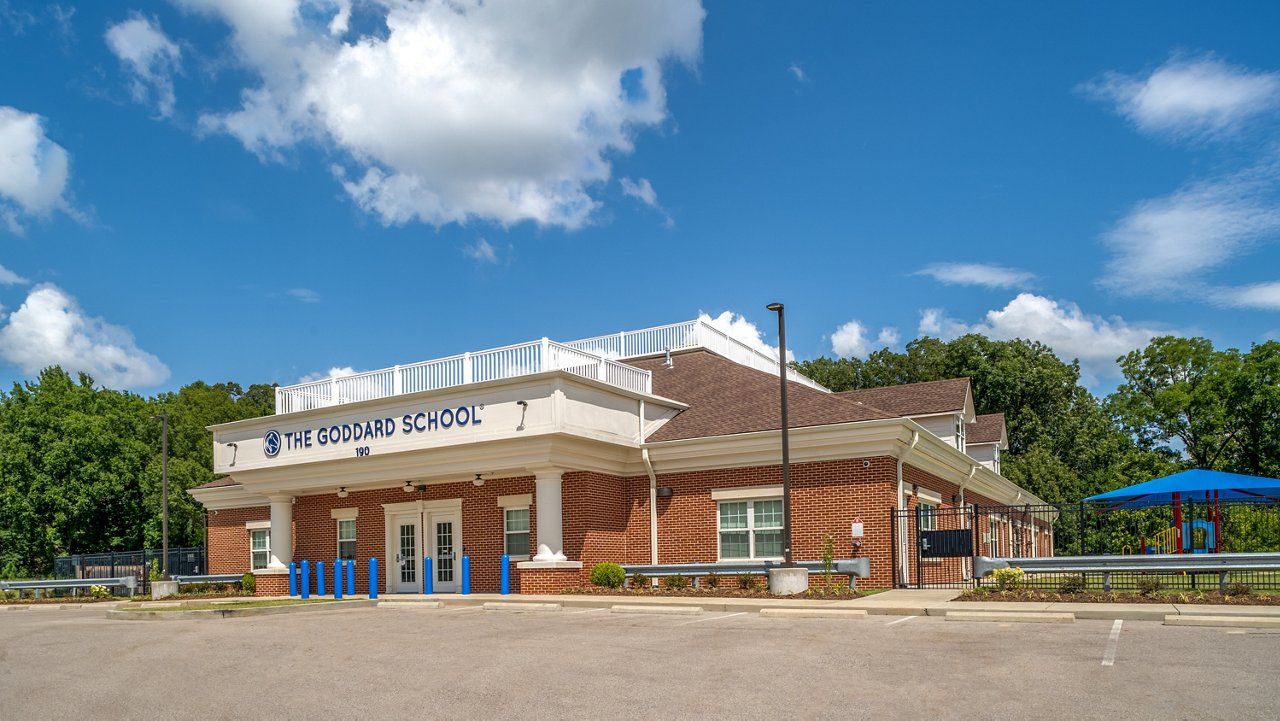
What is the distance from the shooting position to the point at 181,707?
943 cm

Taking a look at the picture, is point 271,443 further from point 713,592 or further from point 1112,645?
point 1112,645

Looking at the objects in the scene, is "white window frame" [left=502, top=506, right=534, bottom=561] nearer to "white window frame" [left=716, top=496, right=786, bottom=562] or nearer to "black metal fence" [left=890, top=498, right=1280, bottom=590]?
"white window frame" [left=716, top=496, right=786, bottom=562]

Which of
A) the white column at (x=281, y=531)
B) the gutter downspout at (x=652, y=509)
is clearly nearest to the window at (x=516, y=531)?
the gutter downspout at (x=652, y=509)

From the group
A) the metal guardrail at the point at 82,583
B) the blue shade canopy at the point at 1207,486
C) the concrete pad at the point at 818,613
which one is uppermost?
the blue shade canopy at the point at 1207,486

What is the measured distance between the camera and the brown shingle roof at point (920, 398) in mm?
31406

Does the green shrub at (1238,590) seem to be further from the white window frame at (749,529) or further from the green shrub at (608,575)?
the green shrub at (608,575)

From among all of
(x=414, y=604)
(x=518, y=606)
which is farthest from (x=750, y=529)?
(x=414, y=604)

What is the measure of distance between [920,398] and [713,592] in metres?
13.9

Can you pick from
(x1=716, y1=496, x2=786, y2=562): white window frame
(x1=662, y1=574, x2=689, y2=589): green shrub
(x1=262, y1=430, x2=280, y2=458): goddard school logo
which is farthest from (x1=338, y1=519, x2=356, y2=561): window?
(x1=716, y1=496, x2=786, y2=562): white window frame

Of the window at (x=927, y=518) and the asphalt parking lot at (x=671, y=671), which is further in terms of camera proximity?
the window at (x=927, y=518)

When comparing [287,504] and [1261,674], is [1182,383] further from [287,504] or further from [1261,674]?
[1261,674]

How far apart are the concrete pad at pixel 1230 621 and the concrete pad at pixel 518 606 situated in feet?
35.7

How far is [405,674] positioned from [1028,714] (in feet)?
20.8

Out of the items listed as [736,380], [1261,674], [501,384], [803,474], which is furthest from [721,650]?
[736,380]
